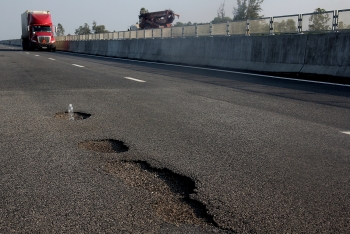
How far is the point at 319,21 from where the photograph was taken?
48.8ft

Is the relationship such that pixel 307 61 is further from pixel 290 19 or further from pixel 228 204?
pixel 228 204

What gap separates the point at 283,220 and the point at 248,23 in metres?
16.4

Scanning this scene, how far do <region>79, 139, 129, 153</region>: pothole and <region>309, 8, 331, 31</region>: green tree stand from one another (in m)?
10.9

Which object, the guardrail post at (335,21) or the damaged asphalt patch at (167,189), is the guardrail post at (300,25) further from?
the damaged asphalt patch at (167,189)

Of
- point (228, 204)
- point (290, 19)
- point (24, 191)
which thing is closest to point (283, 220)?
point (228, 204)

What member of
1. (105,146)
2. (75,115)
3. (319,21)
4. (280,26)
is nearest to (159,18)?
(280,26)

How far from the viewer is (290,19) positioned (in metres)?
16.2

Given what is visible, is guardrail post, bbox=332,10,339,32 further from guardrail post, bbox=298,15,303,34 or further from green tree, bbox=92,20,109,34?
green tree, bbox=92,20,109,34

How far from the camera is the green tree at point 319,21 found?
14.4 metres

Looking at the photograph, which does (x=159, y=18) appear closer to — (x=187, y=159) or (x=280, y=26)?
(x=280, y=26)

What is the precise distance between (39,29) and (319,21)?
123ft

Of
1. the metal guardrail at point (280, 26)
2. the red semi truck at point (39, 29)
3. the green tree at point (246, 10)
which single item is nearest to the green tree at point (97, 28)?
the green tree at point (246, 10)

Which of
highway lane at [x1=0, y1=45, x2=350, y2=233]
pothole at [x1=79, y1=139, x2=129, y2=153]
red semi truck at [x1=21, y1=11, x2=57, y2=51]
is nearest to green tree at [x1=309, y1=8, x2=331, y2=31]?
highway lane at [x1=0, y1=45, x2=350, y2=233]

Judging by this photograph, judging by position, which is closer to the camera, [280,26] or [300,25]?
[300,25]
